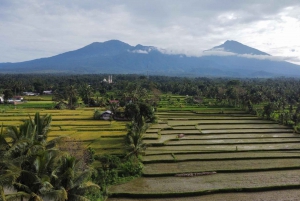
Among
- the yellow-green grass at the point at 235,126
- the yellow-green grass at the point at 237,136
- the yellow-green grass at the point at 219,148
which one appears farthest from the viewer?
the yellow-green grass at the point at 235,126

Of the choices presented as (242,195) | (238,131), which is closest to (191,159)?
(242,195)

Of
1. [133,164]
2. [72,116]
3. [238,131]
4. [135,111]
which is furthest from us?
[72,116]

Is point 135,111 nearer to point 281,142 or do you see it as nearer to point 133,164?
point 133,164

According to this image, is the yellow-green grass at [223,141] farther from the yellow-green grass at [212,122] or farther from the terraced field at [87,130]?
the yellow-green grass at [212,122]

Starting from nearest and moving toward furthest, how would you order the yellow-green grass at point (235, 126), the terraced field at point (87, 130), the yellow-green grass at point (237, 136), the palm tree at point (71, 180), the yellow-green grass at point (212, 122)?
the palm tree at point (71, 180), the terraced field at point (87, 130), the yellow-green grass at point (237, 136), the yellow-green grass at point (235, 126), the yellow-green grass at point (212, 122)

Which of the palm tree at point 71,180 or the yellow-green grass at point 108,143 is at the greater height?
the palm tree at point 71,180

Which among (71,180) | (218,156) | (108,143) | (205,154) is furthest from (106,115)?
(71,180)

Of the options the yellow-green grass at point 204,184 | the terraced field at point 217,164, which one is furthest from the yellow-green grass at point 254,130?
the yellow-green grass at point 204,184
